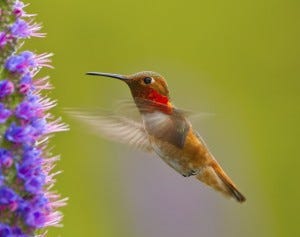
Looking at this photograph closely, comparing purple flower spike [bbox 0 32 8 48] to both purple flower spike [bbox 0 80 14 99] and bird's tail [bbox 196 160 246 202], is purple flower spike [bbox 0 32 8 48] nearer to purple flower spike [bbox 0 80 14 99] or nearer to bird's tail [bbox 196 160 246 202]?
purple flower spike [bbox 0 80 14 99]

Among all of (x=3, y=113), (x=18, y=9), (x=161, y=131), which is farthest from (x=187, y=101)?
(x=3, y=113)

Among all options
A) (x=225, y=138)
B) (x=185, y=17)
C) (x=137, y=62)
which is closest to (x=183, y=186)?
(x=225, y=138)

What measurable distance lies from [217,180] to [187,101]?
4066 millimetres

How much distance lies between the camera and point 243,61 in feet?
50.0

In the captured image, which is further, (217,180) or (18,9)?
(217,180)

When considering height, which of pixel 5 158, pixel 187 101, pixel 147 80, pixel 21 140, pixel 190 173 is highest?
pixel 187 101

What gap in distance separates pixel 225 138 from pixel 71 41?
3.08 m

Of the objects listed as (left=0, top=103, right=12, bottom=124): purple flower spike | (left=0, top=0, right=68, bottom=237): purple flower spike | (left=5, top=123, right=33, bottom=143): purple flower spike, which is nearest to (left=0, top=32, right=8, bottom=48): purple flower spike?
(left=0, top=0, right=68, bottom=237): purple flower spike

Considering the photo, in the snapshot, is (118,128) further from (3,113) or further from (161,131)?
(3,113)

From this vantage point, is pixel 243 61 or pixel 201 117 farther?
pixel 243 61

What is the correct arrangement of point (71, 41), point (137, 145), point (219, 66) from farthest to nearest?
1. point (219, 66)
2. point (71, 41)
3. point (137, 145)

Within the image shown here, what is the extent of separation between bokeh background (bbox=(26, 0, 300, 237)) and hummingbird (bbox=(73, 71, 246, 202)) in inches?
81.7

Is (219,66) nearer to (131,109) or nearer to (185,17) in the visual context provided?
(185,17)

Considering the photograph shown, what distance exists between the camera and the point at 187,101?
11.8 m
